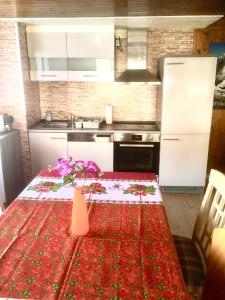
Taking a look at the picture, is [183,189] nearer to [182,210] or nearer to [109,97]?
[182,210]

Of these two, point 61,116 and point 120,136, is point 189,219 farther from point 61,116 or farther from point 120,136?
point 61,116

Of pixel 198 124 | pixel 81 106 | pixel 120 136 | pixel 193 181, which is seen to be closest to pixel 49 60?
pixel 81 106

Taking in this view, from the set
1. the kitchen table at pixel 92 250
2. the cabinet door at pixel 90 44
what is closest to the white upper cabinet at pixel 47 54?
the cabinet door at pixel 90 44

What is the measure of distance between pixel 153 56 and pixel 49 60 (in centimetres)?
147

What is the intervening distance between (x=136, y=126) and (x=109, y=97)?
0.63 metres

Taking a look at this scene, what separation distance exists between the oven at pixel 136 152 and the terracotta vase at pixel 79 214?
7.25 ft

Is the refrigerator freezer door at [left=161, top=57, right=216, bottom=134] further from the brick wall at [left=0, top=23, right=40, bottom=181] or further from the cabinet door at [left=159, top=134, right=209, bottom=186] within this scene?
the brick wall at [left=0, top=23, right=40, bottom=181]

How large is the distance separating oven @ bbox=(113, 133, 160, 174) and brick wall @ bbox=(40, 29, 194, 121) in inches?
21.1

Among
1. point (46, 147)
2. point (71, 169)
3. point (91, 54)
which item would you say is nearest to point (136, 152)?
point (46, 147)

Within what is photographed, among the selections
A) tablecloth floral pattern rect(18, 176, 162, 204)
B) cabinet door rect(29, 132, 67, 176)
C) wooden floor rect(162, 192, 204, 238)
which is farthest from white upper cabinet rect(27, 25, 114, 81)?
tablecloth floral pattern rect(18, 176, 162, 204)

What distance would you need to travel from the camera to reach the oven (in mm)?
3512

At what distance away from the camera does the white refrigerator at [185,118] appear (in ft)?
10.7

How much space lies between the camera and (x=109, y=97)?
399 cm

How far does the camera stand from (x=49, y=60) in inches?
141
